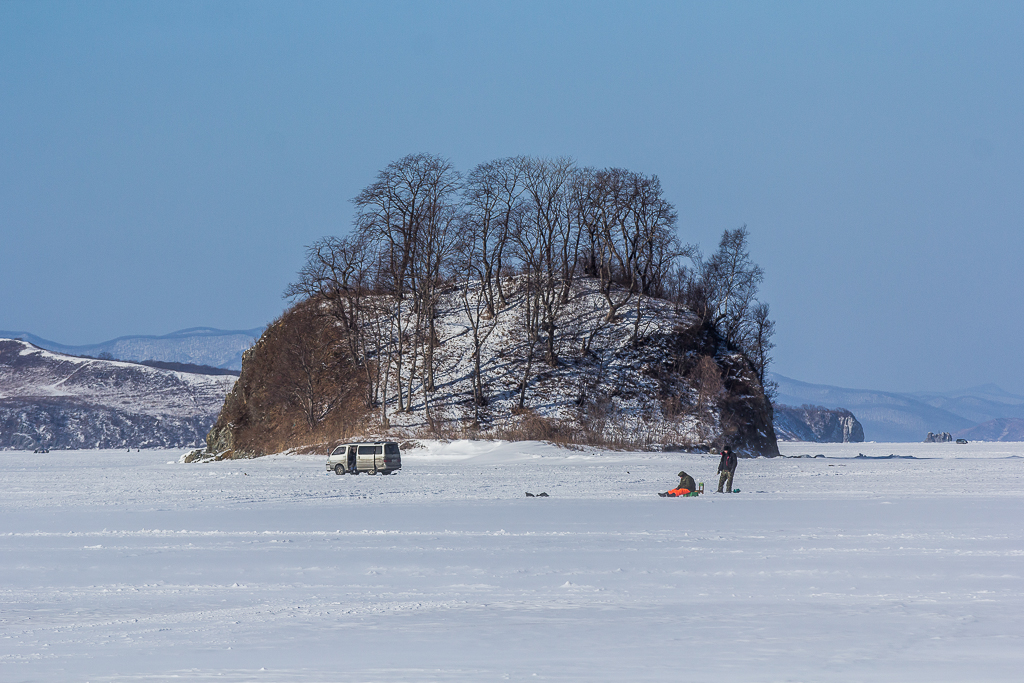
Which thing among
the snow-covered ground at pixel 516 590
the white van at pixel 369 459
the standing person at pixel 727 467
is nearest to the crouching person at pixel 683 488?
the snow-covered ground at pixel 516 590

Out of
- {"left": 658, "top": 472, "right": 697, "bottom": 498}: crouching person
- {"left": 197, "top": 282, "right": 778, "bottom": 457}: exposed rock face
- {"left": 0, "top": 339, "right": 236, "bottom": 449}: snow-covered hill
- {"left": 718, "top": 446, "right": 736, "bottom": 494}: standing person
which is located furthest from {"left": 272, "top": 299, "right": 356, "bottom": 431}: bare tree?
{"left": 0, "top": 339, "right": 236, "bottom": 449}: snow-covered hill

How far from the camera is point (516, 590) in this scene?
13008 mm

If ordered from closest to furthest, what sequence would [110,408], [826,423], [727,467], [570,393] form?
[727,467]
[570,393]
[110,408]
[826,423]

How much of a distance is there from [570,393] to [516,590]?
52.3 metres

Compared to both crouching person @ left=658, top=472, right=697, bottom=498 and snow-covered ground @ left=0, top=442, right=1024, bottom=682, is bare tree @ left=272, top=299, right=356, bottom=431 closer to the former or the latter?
snow-covered ground @ left=0, top=442, right=1024, bottom=682

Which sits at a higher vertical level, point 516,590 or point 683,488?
point 683,488

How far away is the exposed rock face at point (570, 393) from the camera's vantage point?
62125mm

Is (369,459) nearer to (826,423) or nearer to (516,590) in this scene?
→ (516,590)

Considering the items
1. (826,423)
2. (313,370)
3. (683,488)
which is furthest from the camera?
(826,423)

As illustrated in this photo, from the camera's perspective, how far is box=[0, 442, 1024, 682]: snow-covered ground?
9.20m

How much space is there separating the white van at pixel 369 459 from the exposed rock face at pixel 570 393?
1538 centimetres

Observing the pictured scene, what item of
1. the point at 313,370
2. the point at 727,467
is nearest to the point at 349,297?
the point at 313,370

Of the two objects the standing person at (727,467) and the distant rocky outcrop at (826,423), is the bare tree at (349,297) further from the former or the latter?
the distant rocky outcrop at (826,423)

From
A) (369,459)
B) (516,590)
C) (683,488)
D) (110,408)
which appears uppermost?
(110,408)
